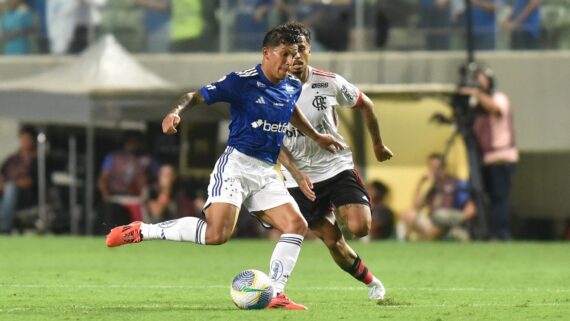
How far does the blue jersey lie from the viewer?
1102cm

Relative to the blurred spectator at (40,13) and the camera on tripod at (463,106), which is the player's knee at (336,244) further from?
the blurred spectator at (40,13)

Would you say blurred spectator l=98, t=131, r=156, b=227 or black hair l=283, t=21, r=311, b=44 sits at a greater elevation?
black hair l=283, t=21, r=311, b=44

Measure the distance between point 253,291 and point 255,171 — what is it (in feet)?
2.93

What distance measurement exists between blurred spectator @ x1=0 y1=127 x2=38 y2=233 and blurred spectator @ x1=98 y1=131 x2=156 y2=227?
3.72 ft

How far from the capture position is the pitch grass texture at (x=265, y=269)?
422 inches

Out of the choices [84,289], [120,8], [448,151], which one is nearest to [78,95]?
[120,8]

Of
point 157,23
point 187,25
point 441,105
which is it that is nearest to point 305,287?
point 441,105

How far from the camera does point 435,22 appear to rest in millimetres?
22875

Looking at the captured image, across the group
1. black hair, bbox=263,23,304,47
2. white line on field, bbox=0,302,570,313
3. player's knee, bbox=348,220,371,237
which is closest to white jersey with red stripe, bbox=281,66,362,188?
player's knee, bbox=348,220,371,237

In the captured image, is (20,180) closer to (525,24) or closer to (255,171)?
(525,24)

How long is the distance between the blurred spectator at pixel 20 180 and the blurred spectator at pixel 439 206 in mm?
5626

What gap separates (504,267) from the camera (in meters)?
16.9

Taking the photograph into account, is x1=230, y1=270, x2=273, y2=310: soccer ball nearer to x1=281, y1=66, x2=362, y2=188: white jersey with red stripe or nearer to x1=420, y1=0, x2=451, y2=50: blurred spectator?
x1=281, y1=66, x2=362, y2=188: white jersey with red stripe

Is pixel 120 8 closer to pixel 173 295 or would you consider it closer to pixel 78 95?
pixel 78 95
